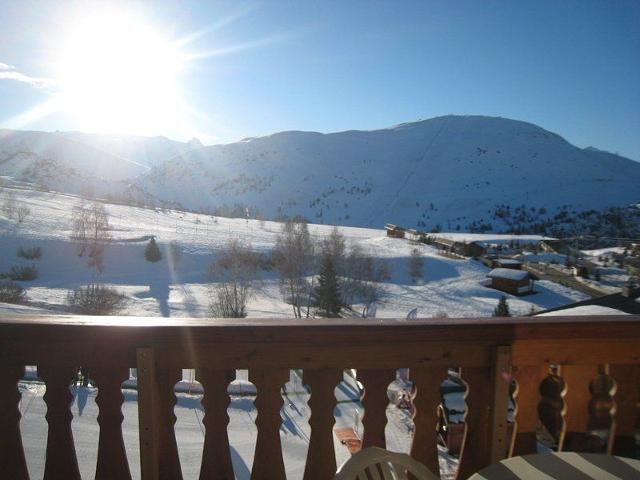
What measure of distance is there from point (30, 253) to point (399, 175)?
82.8 m

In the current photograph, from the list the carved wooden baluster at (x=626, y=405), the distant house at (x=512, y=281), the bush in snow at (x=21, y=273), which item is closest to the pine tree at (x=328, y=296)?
the distant house at (x=512, y=281)

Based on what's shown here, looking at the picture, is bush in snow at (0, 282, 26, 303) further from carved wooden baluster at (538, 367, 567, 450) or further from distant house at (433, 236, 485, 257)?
distant house at (433, 236, 485, 257)

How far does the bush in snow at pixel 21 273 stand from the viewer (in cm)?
2640

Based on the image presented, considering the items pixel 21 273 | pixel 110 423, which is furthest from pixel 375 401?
pixel 21 273

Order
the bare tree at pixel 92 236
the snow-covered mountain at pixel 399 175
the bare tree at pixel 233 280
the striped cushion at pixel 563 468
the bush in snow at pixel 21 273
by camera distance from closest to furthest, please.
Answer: the striped cushion at pixel 563 468
the bare tree at pixel 233 280
the bush in snow at pixel 21 273
the bare tree at pixel 92 236
the snow-covered mountain at pixel 399 175

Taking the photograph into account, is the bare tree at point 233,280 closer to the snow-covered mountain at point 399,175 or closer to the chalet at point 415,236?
the chalet at point 415,236

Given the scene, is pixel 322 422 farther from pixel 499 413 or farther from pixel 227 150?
pixel 227 150

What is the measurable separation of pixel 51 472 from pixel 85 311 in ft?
67.8

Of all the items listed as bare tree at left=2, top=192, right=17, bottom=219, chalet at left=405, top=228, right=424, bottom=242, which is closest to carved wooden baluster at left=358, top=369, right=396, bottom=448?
bare tree at left=2, top=192, right=17, bottom=219

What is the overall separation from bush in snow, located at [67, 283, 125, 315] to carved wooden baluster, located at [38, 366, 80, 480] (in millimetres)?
19704

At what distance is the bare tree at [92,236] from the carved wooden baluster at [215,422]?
32.0m

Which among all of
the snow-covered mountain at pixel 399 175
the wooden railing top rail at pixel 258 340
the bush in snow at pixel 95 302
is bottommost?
the bush in snow at pixel 95 302

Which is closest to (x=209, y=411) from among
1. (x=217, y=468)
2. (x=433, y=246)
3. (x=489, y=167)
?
(x=217, y=468)

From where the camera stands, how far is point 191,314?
21.7 meters
